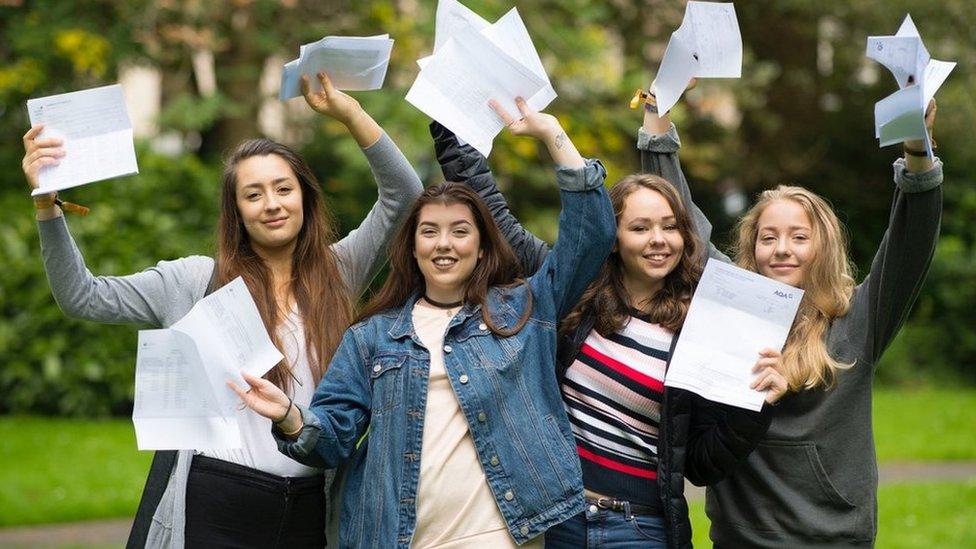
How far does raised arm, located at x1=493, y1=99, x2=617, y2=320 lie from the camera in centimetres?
324

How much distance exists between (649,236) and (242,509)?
4.47ft

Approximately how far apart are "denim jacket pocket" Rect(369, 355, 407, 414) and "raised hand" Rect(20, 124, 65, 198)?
1.05m

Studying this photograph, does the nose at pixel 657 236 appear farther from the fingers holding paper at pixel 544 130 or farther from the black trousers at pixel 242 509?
the black trousers at pixel 242 509

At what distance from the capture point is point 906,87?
123 inches

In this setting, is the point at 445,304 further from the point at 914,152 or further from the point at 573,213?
→ the point at 914,152

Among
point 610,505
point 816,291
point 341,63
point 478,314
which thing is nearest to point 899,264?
point 816,291

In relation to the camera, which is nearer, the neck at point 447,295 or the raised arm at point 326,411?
the raised arm at point 326,411

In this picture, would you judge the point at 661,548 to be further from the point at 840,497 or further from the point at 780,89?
the point at 780,89

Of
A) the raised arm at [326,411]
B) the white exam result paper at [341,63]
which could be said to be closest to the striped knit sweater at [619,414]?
the raised arm at [326,411]

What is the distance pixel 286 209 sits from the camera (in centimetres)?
357

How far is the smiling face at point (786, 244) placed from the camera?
3.57m

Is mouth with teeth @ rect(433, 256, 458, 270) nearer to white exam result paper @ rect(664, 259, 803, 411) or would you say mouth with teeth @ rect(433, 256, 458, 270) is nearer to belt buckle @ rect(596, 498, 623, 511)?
white exam result paper @ rect(664, 259, 803, 411)

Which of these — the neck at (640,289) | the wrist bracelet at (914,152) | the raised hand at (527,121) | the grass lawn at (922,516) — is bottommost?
the grass lawn at (922,516)

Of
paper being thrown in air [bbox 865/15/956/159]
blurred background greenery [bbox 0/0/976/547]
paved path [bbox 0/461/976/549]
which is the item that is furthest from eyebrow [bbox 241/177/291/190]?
blurred background greenery [bbox 0/0/976/547]
